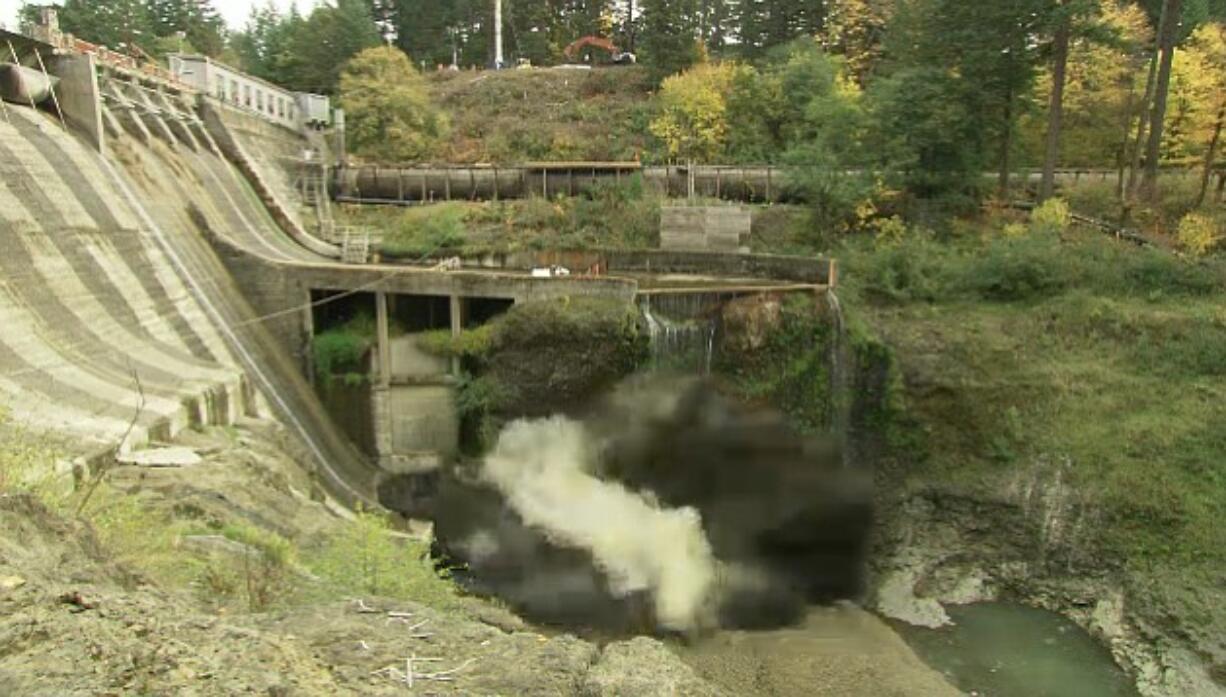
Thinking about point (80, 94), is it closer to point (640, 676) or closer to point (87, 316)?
point (87, 316)

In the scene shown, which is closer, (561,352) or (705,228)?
(561,352)

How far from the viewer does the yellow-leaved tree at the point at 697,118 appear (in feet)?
112

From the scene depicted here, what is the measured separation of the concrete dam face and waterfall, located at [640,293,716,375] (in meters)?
8.66

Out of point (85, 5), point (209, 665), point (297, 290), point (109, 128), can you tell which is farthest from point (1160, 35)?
point (85, 5)

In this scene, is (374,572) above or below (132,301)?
below

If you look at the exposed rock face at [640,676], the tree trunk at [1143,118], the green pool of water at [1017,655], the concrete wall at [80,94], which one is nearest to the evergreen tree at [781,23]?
the tree trunk at [1143,118]

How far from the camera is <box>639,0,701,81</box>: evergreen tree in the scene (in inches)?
1647

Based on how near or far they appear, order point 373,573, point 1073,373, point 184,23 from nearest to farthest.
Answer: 1. point 373,573
2. point 1073,373
3. point 184,23

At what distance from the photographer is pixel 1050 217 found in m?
23.4

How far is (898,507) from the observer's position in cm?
1823

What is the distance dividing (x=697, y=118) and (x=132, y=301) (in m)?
24.1

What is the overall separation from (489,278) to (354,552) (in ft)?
38.0

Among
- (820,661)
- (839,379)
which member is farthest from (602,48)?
(820,661)

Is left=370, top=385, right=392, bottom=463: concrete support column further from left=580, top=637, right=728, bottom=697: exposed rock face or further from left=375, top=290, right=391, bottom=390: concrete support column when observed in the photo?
left=580, top=637, right=728, bottom=697: exposed rock face
